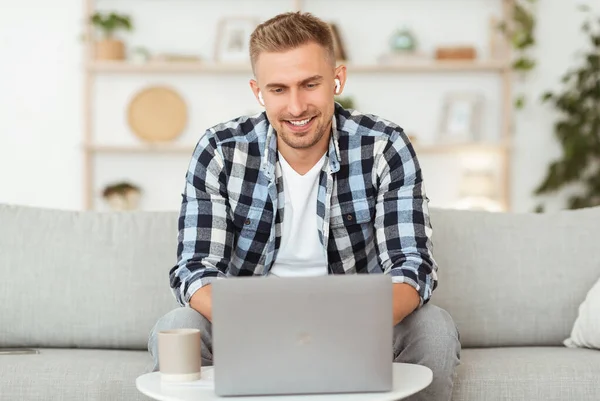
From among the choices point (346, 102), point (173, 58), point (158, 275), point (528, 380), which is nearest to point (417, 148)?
point (346, 102)

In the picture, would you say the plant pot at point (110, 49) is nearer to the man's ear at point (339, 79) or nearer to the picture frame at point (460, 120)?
the picture frame at point (460, 120)

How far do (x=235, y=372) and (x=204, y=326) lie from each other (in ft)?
1.41

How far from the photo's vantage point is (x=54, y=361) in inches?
79.7

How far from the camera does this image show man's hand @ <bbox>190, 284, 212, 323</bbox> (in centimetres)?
175

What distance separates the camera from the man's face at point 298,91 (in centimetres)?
187

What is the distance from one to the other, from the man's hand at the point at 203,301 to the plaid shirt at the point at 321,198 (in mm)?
159

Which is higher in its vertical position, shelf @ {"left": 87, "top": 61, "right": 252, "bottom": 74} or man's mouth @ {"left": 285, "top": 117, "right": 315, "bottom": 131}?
shelf @ {"left": 87, "top": 61, "right": 252, "bottom": 74}

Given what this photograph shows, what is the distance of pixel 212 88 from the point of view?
4.94m

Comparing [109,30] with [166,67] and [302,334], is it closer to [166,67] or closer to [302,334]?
[166,67]

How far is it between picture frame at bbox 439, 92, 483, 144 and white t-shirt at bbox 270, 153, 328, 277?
9.62 ft

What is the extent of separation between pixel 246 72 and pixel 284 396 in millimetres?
3699

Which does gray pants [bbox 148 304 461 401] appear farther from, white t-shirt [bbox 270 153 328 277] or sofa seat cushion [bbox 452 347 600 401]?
white t-shirt [bbox 270 153 328 277]

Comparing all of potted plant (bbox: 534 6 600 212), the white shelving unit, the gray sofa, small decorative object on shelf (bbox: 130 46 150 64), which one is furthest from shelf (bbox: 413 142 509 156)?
the gray sofa

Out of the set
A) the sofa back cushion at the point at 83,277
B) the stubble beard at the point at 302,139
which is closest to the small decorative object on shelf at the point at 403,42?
the sofa back cushion at the point at 83,277
